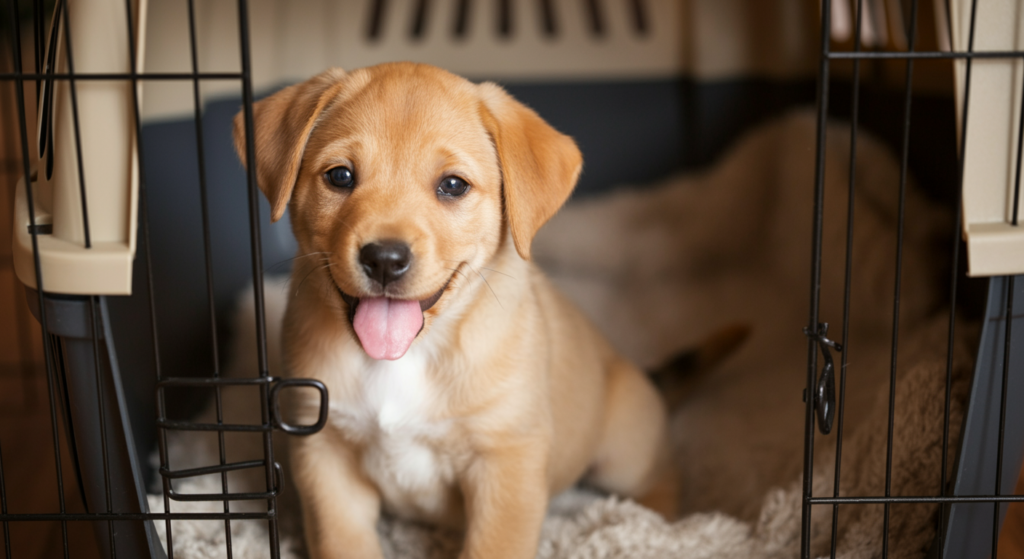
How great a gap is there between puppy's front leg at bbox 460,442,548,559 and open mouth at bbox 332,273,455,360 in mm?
389

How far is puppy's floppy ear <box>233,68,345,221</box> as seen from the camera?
1.76 meters

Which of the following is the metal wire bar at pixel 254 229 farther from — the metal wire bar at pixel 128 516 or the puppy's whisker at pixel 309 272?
the puppy's whisker at pixel 309 272

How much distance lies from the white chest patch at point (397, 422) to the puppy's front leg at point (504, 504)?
0.33 ft

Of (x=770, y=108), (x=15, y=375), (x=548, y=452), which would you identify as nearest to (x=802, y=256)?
(x=770, y=108)

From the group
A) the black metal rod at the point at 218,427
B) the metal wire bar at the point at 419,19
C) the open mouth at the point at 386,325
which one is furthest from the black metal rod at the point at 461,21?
the black metal rod at the point at 218,427

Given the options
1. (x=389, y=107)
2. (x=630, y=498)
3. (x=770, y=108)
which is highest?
(x=389, y=107)

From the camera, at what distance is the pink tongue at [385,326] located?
1688 millimetres

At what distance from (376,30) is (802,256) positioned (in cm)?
204

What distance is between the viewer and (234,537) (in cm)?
208

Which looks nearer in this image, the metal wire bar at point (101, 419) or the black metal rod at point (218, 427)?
the black metal rod at point (218, 427)

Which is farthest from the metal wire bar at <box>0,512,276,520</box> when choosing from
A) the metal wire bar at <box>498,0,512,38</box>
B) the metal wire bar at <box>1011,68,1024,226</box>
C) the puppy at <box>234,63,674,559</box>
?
the metal wire bar at <box>498,0,512,38</box>

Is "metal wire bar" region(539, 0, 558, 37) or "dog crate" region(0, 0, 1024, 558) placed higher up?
"metal wire bar" region(539, 0, 558, 37)

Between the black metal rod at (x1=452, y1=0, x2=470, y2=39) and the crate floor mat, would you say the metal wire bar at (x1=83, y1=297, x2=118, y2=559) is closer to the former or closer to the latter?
the crate floor mat

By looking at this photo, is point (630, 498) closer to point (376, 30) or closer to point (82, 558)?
point (82, 558)
